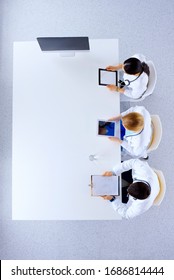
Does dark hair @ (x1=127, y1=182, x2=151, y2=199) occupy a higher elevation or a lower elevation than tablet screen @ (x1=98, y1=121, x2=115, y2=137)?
lower

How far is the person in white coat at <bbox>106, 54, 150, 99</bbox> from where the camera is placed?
2.24m

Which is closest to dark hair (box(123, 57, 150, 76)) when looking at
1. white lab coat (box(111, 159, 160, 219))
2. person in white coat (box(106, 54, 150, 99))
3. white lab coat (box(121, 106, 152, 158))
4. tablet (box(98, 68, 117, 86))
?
person in white coat (box(106, 54, 150, 99))

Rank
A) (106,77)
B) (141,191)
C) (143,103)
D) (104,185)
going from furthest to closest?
(143,103) → (106,77) → (104,185) → (141,191)

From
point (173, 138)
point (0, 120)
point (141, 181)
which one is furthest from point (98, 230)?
point (0, 120)

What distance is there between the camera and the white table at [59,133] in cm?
221

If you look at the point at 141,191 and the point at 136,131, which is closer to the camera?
the point at 141,191

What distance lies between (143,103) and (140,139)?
761mm

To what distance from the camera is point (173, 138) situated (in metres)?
2.90

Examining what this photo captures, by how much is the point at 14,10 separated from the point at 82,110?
1572 millimetres

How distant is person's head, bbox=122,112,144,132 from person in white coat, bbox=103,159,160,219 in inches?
10.7

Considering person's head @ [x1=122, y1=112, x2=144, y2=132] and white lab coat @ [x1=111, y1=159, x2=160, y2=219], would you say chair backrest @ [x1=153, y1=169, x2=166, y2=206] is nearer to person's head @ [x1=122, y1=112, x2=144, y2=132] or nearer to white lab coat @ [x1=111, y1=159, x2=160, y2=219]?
white lab coat @ [x1=111, y1=159, x2=160, y2=219]

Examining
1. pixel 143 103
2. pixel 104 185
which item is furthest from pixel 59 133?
pixel 143 103

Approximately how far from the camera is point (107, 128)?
7.41ft

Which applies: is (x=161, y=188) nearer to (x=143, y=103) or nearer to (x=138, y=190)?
(x=138, y=190)
